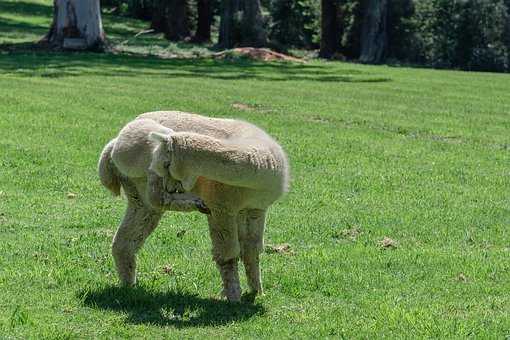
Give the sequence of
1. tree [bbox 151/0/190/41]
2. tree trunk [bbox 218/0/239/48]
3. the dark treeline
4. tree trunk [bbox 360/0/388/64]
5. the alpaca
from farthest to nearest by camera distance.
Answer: tree [bbox 151/0/190/41] → tree trunk [bbox 360/0/388/64] → the dark treeline → tree trunk [bbox 218/0/239/48] → the alpaca

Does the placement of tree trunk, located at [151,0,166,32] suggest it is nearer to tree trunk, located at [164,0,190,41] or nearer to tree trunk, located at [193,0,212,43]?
tree trunk, located at [164,0,190,41]

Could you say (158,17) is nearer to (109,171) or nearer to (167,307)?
(109,171)

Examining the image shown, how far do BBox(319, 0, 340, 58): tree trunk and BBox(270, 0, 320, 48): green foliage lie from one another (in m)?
3.99

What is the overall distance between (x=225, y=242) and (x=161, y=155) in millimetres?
945

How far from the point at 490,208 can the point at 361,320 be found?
19.0ft

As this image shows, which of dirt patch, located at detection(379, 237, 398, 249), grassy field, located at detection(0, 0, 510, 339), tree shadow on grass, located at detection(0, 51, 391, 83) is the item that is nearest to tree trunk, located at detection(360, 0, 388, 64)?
tree shadow on grass, located at detection(0, 51, 391, 83)

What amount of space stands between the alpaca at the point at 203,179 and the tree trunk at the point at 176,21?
4699 cm

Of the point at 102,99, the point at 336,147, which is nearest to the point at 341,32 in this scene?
the point at 102,99

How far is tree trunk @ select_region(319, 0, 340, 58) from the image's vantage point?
170 ft

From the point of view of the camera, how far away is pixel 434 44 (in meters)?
51.4

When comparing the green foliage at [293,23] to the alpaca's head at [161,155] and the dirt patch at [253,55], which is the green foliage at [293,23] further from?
the alpaca's head at [161,155]

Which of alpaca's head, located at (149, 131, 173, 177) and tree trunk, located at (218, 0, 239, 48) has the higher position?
alpaca's head, located at (149, 131, 173, 177)

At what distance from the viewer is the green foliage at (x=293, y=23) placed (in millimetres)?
56625

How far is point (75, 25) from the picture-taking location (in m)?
37.6
